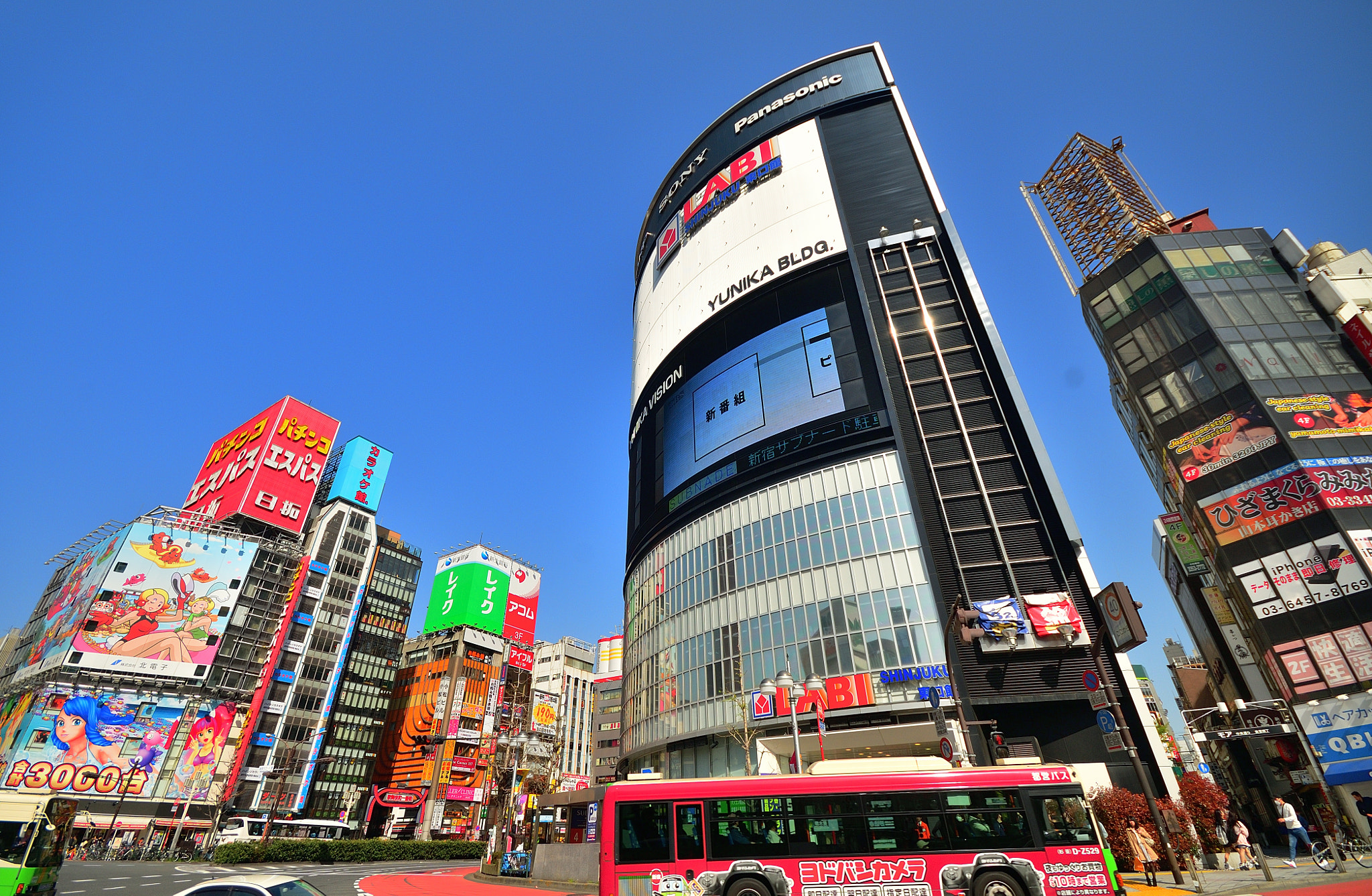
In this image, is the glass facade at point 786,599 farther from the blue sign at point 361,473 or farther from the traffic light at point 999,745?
the blue sign at point 361,473

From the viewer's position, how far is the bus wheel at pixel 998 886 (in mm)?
13523

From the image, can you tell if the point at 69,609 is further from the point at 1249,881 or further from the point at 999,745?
the point at 1249,881

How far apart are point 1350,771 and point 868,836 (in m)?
33.5

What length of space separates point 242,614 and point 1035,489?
87.6m

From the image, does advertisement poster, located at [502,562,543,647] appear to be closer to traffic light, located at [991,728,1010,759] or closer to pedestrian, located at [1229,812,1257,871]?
traffic light, located at [991,728,1010,759]

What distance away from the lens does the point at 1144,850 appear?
18719mm

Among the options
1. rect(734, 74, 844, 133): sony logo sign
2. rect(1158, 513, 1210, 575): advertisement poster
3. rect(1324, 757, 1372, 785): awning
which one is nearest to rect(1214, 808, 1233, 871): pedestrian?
rect(1324, 757, 1372, 785): awning

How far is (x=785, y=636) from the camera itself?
36.5 metres

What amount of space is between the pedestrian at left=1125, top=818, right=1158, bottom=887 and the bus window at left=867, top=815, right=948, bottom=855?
877cm

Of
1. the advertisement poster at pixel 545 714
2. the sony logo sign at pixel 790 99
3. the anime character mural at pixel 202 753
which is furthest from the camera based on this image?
the advertisement poster at pixel 545 714

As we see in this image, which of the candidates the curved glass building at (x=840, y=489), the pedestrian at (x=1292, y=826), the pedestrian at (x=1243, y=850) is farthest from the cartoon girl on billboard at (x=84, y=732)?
the pedestrian at (x=1292, y=826)

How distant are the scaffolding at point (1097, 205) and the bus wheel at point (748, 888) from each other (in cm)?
6988

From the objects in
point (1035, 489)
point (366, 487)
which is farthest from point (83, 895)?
point (366, 487)

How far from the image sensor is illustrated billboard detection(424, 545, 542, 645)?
99.4 m
